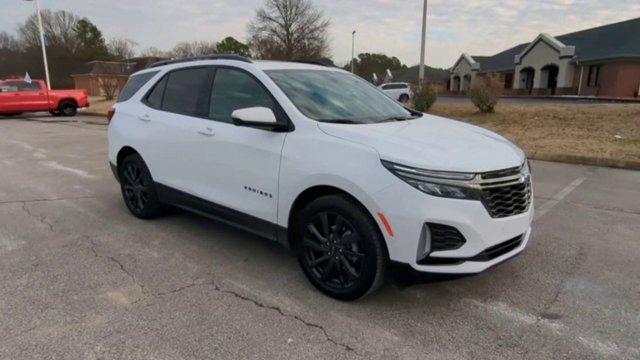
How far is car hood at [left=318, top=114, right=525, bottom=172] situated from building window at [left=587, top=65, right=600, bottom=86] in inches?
1561

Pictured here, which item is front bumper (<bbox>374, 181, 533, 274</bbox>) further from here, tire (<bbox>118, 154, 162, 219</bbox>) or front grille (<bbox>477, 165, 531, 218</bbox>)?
tire (<bbox>118, 154, 162, 219</bbox>)

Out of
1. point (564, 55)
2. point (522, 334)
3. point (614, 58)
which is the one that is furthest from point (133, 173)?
point (564, 55)

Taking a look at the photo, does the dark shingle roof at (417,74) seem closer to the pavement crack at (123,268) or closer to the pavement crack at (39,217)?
the pavement crack at (39,217)

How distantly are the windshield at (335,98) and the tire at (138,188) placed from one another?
6.78ft

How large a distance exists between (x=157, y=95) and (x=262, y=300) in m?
2.75

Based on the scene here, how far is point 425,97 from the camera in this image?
17594 mm

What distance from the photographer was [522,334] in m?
3.01

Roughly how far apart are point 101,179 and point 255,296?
5.20 metres

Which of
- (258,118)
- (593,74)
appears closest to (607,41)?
(593,74)

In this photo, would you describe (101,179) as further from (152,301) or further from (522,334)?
(522,334)

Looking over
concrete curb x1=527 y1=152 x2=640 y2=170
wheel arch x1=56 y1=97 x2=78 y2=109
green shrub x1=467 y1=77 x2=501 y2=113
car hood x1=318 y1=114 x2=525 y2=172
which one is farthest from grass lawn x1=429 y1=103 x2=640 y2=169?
wheel arch x1=56 y1=97 x2=78 y2=109

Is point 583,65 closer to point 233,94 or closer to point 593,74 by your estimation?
point 593,74

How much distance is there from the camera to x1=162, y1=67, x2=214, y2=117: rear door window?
4.38 m

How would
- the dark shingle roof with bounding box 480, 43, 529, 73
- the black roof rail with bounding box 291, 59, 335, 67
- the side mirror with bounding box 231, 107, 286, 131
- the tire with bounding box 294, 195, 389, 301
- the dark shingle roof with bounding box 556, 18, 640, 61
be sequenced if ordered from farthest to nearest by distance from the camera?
the dark shingle roof with bounding box 480, 43, 529, 73
the dark shingle roof with bounding box 556, 18, 640, 61
the black roof rail with bounding box 291, 59, 335, 67
the side mirror with bounding box 231, 107, 286, 131
the tire with bounding box 294, 195, 389, 301
